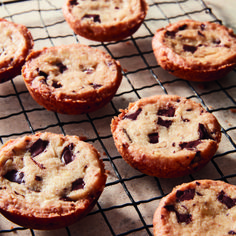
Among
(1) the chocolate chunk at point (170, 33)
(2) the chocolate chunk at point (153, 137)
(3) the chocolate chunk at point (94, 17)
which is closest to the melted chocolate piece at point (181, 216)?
(2) the chocolate chunk at point (153, 137)

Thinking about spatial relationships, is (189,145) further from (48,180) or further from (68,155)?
(48,180)

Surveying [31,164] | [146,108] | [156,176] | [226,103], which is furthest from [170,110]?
[31,164]

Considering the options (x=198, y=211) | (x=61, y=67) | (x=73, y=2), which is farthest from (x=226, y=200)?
(x=73, y=2)

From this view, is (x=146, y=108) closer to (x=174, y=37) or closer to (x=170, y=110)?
(x=170, y=110)

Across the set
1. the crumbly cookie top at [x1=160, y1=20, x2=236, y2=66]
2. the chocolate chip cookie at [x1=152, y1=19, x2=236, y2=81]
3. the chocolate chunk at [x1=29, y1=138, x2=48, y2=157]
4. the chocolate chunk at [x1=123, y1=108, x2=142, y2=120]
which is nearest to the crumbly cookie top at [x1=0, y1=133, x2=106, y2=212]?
the chocolate chunk at [x1=29, y1=138, x2=48, y2=157]

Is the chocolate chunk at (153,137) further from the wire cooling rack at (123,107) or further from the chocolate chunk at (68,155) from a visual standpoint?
the chocolate chunk at (68,155)

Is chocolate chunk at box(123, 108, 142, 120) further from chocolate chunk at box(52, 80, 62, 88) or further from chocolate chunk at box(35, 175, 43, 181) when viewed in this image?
chocolate chunk at box(35, 175, 43, 181)
